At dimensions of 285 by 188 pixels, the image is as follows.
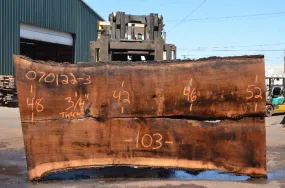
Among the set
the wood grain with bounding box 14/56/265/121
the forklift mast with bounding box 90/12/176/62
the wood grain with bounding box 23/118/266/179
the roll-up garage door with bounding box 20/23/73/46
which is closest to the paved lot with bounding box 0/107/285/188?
the wood grain with bounding box 23/118/266/179

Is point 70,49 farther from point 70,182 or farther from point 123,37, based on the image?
point 70,182

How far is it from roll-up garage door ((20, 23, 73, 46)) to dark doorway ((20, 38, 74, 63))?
0.70 meters

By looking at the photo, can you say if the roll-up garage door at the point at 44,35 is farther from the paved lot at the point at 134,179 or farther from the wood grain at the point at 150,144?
the wood grain at the point at 150,144

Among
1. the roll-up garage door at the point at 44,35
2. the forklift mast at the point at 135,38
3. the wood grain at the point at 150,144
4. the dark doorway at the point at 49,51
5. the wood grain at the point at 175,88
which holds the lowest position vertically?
the wood grain at the point at 150,144

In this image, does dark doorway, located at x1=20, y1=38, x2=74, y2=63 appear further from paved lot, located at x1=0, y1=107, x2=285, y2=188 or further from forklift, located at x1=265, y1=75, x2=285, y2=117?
paved lot, located at x1=0, y1=107, x2=285, y2=188

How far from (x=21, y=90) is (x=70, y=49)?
22187 mm

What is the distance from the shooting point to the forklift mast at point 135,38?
326 inches

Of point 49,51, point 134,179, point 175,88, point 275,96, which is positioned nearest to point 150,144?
point 134,179

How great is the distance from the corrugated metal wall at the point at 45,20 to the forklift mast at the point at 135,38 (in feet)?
44.4

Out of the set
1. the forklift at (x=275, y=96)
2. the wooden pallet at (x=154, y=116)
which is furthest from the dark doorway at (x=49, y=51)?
the wooden pallet at (x=154, y=116)

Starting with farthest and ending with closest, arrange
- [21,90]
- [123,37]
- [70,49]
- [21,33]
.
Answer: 1. [70,49]
2. [21,33]
3. [123,37]
4. [21,90]

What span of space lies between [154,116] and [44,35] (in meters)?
20.0

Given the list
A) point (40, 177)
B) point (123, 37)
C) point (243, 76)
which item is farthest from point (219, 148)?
point (123, 37)

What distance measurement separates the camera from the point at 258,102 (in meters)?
5.15
